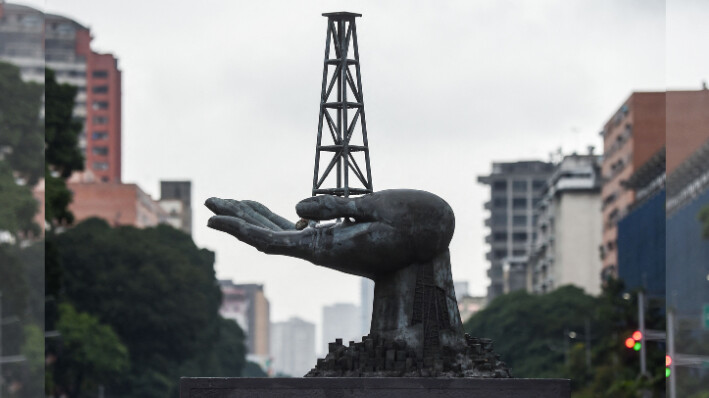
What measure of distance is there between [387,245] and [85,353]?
8612 centimetres

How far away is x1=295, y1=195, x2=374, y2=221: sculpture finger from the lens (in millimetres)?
29000

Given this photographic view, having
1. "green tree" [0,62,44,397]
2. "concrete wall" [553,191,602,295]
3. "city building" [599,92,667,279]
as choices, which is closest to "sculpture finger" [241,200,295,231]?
"green tree" [0,62,44,397]

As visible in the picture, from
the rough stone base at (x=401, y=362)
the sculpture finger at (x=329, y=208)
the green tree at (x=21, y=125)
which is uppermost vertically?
the green tree at (x=21, y=125)

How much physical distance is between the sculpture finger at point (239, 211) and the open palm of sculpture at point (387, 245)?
20 cm

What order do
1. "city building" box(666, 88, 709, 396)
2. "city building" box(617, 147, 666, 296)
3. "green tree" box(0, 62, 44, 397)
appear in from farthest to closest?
1. "city building" box(617, 147, 666, 296)
2. "green tree" box(0, 62, 44, 397)
3. "city building" box(666, 88, 709, 396)

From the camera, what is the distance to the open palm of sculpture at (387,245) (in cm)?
2908

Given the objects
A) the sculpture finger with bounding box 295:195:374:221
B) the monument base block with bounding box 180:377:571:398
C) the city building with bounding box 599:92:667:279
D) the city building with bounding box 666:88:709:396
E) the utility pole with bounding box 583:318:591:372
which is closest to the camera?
the monument base block with bounding box 180:377:571:398

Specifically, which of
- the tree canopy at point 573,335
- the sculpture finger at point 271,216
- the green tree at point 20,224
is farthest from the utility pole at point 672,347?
the tree canopy at point 573,335

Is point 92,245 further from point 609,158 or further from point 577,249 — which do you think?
point 577,249

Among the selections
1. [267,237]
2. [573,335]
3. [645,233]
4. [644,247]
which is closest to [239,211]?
[267,237]

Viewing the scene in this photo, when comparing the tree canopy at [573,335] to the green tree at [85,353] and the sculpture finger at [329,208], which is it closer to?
the green tree at [85,353]

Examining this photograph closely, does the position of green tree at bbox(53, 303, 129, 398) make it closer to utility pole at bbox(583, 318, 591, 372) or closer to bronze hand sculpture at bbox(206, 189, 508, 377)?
utility pole at bbox(583, 318, 591, 372)

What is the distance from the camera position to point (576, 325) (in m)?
159

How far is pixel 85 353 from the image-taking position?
374 feet
